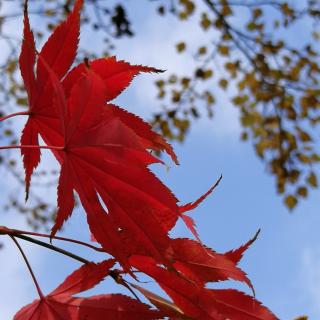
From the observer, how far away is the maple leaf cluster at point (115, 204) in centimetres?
51

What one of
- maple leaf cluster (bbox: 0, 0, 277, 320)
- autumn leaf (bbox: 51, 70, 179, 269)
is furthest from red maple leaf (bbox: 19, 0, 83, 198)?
autumn leaf (bbox: 51, 70, 179, 269)

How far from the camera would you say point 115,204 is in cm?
53

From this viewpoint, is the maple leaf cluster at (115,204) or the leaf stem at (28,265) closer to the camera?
the maple leaf cluster at (115,204)

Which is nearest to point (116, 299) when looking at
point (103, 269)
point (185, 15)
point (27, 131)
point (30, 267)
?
point (103, 269)

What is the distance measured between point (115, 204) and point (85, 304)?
12 centimetres

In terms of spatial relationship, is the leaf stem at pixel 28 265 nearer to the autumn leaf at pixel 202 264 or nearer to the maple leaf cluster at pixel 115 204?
the maple leaf cluster at pixel 115 204

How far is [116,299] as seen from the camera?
573 millimetres

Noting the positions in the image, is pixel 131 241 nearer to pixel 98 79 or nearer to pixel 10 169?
pixel 98 79

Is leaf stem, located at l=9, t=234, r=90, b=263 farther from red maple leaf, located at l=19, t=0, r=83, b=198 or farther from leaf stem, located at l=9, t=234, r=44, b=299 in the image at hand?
red maple leaf, located at l=19, t=0, r=83, b=198

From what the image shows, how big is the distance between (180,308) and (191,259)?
0.05m

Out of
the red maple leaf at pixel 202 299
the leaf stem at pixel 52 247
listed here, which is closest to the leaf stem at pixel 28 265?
the leaf stem at pixel 52 247

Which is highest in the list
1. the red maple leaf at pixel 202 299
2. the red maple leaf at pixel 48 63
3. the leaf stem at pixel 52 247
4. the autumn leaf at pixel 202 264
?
the red maple leaf at pixel 48 63

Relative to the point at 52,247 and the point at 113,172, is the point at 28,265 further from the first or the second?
the point at 113,172

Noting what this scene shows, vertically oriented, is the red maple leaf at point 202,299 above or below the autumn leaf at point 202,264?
below
